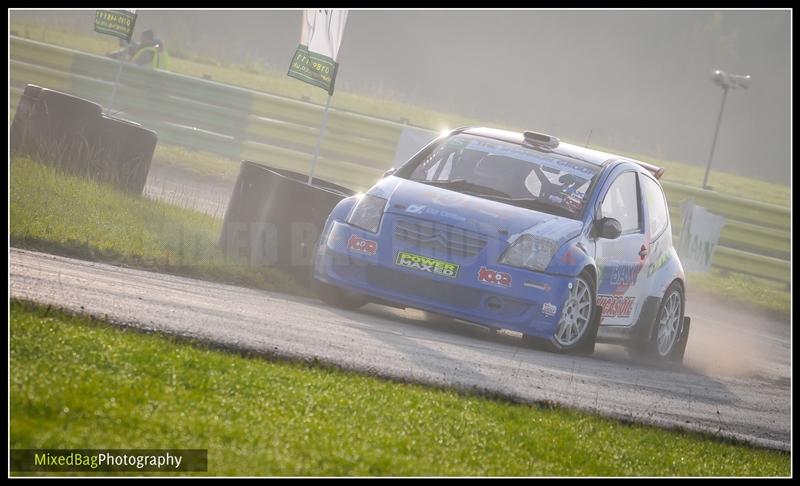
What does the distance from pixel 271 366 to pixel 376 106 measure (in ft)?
89.3

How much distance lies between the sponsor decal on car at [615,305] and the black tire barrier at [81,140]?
5.12 metres

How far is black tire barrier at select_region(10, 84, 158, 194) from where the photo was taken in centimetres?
1287

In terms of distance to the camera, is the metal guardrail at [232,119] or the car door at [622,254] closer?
the car door at [622,254]

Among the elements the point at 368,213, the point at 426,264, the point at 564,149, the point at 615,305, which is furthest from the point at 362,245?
the point at 564,149

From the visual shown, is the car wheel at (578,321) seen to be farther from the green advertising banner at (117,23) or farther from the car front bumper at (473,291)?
the green advertising banner at (117,23)

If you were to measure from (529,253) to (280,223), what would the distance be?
2.44 m

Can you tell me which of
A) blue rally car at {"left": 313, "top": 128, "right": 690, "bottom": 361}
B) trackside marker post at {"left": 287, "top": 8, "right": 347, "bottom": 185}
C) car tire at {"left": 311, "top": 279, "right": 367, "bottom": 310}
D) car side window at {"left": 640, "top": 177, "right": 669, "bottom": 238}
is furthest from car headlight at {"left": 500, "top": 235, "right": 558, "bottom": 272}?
trackside marker post at {"left": 287, "top": 8, "right": 347, "bottom": 185}

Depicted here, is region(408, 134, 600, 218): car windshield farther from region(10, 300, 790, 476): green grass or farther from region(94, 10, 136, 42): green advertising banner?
region(94, 10, 136, 42): green advertising banner

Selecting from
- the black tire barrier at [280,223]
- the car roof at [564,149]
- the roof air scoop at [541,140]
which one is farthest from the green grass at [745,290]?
the black tire barrier at [280,223]

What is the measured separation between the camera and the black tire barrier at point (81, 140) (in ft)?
42.2

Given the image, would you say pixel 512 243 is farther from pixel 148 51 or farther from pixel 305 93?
pixel 305 93

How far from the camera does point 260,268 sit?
10578 millimetres
